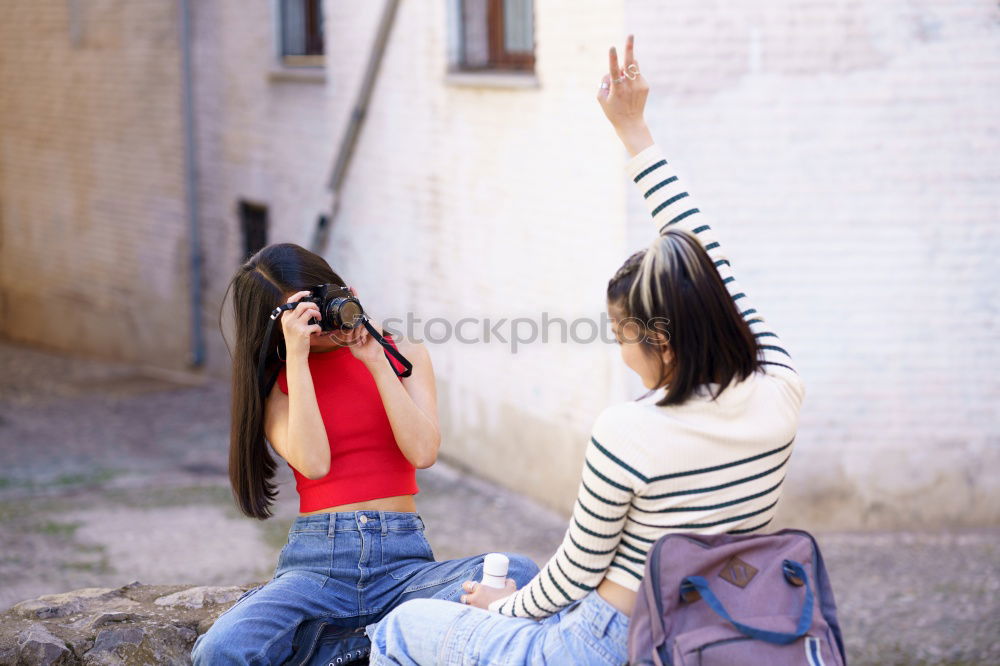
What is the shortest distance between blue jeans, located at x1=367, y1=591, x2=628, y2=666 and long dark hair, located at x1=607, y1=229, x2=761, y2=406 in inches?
18.9

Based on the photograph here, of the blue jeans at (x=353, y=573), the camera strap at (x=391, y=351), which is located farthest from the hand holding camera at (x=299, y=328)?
the blue jeans at (x=353, y=573)

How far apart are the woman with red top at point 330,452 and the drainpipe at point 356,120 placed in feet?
19.7

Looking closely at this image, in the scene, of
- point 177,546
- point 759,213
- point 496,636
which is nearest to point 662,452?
point 496,636

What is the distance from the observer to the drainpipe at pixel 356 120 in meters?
8.91

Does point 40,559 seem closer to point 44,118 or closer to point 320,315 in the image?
point 320,315

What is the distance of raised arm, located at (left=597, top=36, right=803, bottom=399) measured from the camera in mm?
2760

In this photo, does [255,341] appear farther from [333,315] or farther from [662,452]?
[662,452]

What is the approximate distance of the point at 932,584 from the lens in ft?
19.5

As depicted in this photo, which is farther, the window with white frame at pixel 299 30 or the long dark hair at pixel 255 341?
the window with white frame at pixel 299 30

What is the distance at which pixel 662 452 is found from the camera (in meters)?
2.27

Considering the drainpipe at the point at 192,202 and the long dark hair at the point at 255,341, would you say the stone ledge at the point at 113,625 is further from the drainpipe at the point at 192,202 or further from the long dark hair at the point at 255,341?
the drainpipe at the point at 192,202

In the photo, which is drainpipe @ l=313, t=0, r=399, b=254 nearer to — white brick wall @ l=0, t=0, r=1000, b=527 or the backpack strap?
white brick wall @ l=0, t=0, r=1000, b=527

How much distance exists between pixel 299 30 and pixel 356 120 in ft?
6.31

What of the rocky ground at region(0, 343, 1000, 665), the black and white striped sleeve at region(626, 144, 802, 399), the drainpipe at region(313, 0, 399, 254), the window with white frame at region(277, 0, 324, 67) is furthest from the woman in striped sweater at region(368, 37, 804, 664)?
the window with white frame at region(277, 0, 324, 67)
